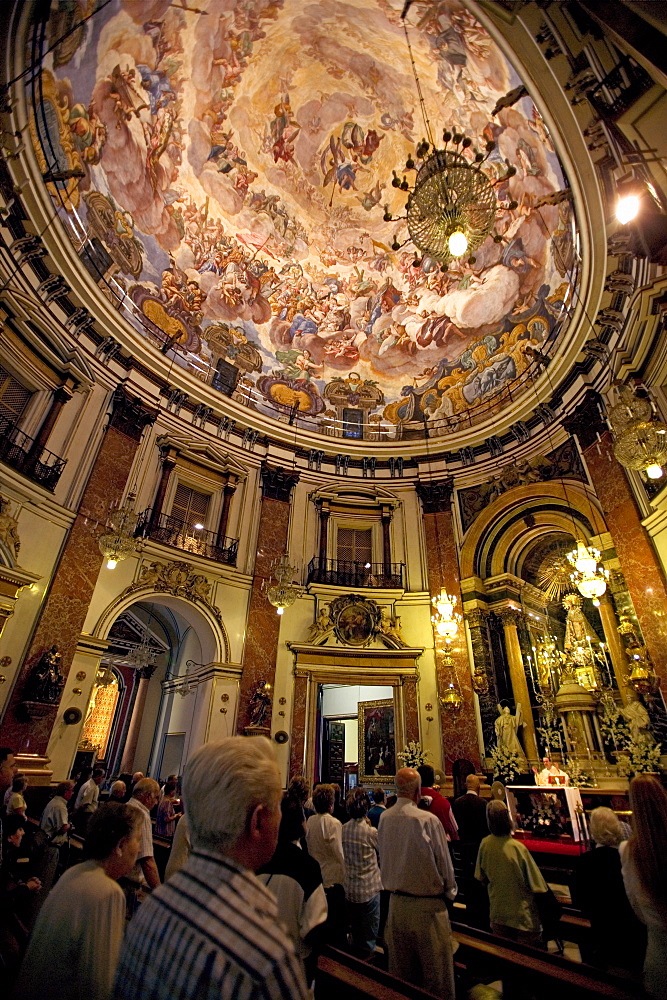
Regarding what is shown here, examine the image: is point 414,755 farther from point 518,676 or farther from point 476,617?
point 476,617

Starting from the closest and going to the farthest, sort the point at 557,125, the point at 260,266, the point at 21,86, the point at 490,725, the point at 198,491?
the point at 557,125 → the point at 21,86 → the point at 490,725 → the point at 198,491 → the point at 260,266

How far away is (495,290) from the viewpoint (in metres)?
16.0

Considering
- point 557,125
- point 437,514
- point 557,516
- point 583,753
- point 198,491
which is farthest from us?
point 437,514

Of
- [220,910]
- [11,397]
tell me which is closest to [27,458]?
[11,397]

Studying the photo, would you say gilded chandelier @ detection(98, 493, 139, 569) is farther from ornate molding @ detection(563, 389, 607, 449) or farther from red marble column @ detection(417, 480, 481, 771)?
ornate molding @ detection(563, 389, 607, 449)

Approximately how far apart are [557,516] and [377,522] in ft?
18.4

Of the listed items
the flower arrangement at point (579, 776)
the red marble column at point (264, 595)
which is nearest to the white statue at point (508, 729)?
the flower arrangement at point (579, 776)

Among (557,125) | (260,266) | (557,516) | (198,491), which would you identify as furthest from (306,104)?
(557,516)

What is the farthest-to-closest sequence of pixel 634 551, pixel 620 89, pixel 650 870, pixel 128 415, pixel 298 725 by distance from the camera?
pixel 128 415 < pixel 298 725 < pixel 634 551 < pixel 620 89 < pixel 650 870

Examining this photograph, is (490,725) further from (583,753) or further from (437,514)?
(437,514)

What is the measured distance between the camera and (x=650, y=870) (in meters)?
2.45

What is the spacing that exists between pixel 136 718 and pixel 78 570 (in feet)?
20.3

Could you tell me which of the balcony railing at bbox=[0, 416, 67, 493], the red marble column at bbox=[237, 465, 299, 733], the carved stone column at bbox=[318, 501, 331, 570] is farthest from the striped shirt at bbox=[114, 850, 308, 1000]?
the carved stone column at bbox=[318, 501, 331, 570]

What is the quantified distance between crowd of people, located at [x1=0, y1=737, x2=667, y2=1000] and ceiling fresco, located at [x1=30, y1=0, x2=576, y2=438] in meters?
13.0
